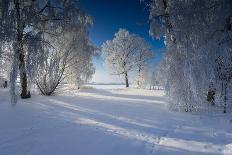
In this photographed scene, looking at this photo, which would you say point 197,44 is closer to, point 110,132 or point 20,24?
point 110,132

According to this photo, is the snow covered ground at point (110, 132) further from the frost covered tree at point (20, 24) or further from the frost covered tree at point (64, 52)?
the frost covered tree at point (64, 52)

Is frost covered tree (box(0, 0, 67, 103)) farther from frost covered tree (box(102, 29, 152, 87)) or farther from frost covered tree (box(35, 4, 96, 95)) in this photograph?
frost covered tree (box(102, 29, 152, 87))

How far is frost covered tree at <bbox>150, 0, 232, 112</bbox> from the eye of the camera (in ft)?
27.5

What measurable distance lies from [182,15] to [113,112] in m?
4.47

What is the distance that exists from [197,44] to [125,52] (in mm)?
23154

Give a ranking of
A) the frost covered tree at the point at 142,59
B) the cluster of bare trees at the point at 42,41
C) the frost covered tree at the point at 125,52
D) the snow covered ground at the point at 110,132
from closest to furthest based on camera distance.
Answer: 1. the snow covered ground at the point at 110,132
2. the cluster of bare trees at the point at 42,41
3. the frost covered tree at the point at 125,52
4. the frost covered tree at the point at 142,59

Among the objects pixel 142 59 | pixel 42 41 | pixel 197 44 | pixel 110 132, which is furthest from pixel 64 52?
pixel 142 59

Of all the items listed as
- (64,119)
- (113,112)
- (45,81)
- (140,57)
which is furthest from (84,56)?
(140,57)

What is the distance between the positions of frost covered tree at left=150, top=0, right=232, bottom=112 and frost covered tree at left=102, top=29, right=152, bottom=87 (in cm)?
2203

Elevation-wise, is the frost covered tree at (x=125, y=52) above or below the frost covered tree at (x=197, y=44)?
above

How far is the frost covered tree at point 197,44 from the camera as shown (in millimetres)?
8391

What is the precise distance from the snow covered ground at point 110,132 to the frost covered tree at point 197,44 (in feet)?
3.95

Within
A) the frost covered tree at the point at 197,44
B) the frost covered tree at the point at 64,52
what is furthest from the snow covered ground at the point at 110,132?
the frost covered tree at the point at 64,52

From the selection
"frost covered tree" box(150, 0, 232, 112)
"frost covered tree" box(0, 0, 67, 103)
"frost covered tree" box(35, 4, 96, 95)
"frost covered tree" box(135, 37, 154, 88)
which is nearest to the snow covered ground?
"frost covered tree" box(150, 0, 232, 112)
